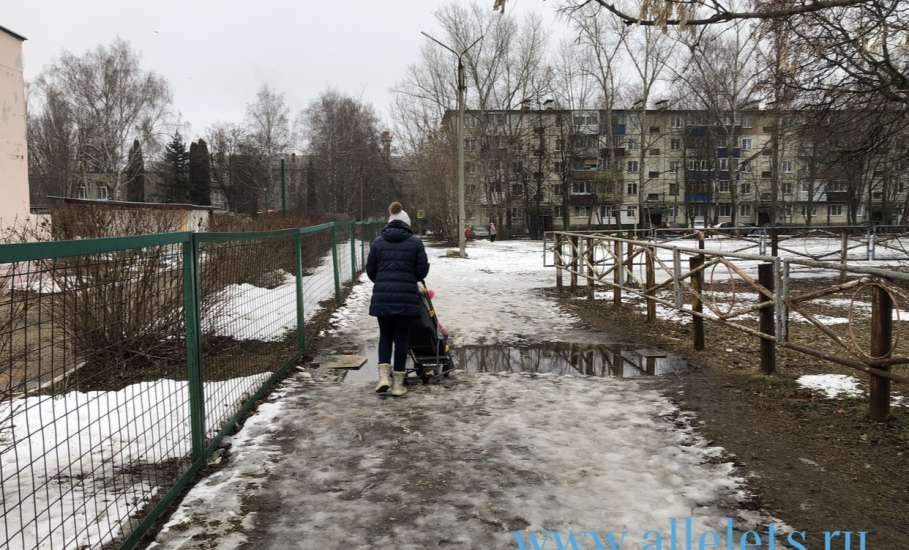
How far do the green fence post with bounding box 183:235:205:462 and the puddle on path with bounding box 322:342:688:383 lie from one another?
2.48 meters

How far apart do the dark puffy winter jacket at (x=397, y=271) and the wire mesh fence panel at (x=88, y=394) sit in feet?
5.34

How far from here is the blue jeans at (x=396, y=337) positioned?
5.86m

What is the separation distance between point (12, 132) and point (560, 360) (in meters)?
→ 19.8

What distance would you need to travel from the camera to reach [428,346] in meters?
6.53

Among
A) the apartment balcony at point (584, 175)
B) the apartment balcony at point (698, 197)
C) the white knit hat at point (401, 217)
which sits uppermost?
the apartment balcony at point (584, 175)

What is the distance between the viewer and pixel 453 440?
447cm

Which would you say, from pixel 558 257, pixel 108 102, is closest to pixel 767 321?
pixel 558 257

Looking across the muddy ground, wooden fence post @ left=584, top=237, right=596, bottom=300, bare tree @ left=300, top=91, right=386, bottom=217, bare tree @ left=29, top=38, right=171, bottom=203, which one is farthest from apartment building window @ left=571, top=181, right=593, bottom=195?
the muddy ground

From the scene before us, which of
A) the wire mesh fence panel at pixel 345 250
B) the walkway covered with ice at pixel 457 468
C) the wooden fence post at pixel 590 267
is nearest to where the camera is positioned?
the walkway covered with ice at pixel 457 468

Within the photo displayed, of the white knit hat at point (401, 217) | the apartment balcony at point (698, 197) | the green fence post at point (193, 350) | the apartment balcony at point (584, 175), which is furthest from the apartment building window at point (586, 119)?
the green fence post at point (193, 350)

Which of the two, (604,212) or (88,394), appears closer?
(88,394)

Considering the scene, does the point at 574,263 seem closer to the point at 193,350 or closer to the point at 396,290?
the point at 396,290

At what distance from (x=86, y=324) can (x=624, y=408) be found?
158 inches

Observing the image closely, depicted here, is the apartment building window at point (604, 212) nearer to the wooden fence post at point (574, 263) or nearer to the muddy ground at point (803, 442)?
the wooden fence post at point (574, 263)
